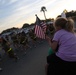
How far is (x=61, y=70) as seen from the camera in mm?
4203

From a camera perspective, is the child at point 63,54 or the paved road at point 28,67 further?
the paved road at point 28,67

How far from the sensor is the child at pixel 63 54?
13.8ft

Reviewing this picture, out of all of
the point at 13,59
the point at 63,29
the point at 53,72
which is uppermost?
the point at 63,29

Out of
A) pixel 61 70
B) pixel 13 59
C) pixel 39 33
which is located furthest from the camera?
pixel 13 59

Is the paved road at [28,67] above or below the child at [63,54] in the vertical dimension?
below

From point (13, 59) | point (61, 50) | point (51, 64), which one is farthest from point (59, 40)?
point (13, 59)

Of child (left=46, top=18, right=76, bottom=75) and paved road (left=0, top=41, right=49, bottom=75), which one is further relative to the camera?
paved road (left=0, top=41, right=49, bottom=75)

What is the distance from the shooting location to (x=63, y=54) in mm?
4238

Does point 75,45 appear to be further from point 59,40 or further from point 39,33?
point 39,33

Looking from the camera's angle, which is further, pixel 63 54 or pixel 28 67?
pixel 28 67

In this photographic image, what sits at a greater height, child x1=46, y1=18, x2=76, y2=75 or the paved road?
child x1=46, y1=18, x2=76, y2=75

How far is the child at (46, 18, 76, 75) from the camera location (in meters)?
4.21

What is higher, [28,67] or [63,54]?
[63,54]

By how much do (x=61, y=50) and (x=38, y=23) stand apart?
2227 millimetres
